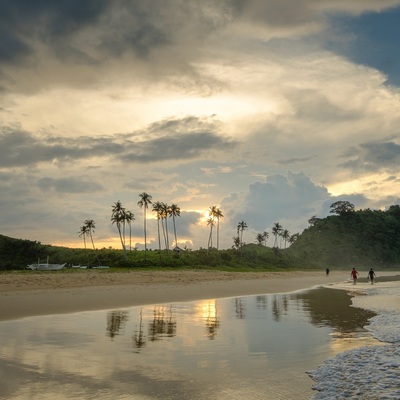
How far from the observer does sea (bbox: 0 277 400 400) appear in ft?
Result: 32.5

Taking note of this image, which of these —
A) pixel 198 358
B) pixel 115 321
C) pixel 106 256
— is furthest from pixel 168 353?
pixel 106 256

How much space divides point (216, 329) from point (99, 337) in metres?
5.07

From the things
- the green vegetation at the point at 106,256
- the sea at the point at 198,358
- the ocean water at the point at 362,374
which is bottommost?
the ocean water at the point at 362,374

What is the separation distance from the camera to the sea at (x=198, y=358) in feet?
32.5

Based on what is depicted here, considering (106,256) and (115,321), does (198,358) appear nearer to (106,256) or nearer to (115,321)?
(115,321)

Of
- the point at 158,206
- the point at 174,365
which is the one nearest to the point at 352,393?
the point at 174,365

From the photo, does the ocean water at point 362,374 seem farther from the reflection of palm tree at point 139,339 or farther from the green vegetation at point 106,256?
the green vegetation at point 106,256

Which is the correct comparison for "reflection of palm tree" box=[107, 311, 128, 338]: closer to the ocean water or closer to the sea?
the sea

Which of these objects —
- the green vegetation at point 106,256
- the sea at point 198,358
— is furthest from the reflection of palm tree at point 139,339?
the green vegetation at point 106,256

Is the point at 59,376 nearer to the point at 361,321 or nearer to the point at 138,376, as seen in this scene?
the point at 138,376

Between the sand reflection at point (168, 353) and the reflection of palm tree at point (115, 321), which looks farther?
the reflection of palm tree at point (115, 321)

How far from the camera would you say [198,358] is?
1308 centimetres

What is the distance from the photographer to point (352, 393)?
1013 cm

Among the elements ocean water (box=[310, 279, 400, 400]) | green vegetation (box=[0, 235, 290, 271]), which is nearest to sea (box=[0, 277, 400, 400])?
ocean water (box=[310, 279, 400, 400])
